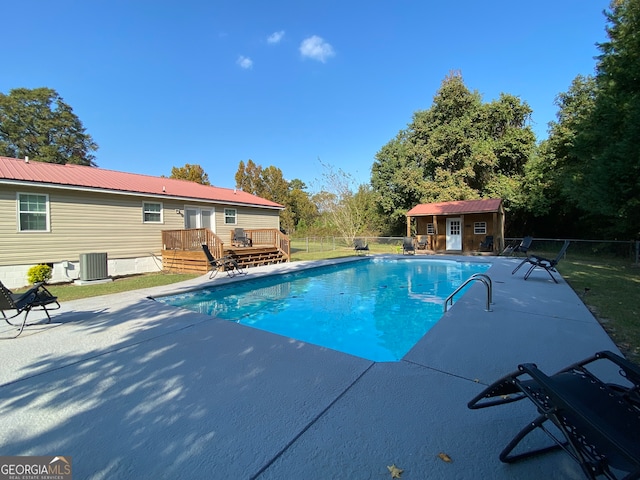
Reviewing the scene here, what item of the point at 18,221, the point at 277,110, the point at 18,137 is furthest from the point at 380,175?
the point at 18,137

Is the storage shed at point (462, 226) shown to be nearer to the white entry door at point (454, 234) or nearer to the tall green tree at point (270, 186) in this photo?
the white entry door at point (454, 234)

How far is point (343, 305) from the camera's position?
7.62m

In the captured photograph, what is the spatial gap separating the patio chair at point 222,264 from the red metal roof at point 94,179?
4332 mm

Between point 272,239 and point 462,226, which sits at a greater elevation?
point 462,226

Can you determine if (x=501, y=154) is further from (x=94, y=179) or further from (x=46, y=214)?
(x=46, y=214)

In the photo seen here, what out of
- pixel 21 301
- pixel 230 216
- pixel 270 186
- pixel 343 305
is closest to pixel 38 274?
pixel 21 301

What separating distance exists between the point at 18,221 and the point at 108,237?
8.05 ft

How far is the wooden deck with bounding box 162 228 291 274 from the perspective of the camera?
1103cm

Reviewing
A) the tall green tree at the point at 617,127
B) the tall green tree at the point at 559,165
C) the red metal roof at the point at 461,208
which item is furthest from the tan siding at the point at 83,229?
the tall green tree at the point at 559,165

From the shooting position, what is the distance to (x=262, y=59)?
1409 cm

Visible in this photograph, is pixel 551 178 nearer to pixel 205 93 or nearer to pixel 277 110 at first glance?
pixel 277 110

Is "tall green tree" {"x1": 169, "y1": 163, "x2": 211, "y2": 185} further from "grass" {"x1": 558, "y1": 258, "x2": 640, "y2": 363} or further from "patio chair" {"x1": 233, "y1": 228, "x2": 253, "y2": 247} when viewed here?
"grass" {"x1": 558, "y1": 258, "x2": 640, "y2": 363}

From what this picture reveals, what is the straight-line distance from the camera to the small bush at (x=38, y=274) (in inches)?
352
